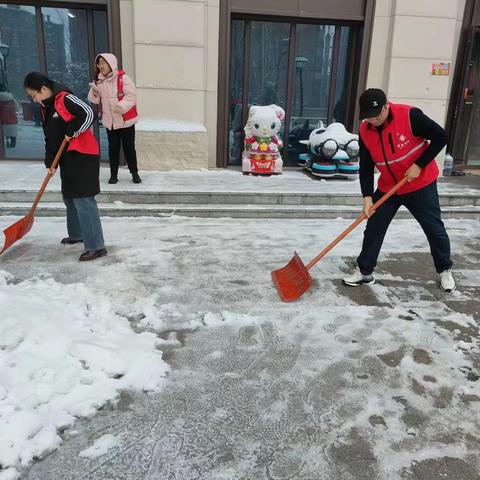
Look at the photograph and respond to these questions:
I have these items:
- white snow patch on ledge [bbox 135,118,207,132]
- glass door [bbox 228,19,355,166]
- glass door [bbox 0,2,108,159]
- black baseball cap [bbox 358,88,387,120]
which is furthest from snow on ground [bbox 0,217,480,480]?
glass door [bbox 228,19,355,166]

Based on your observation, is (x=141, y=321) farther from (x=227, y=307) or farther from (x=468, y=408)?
(x=468, y=408)

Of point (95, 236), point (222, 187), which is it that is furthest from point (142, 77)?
point (95, 236)

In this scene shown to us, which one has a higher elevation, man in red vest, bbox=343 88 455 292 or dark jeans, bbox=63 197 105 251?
man in red vest, bbox=343 88 455 292

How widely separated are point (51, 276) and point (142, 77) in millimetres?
4449

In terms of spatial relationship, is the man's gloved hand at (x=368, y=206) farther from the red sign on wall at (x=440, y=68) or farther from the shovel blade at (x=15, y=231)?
the red sign on wall at (x=440, y=68)

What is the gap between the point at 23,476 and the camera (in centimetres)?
206

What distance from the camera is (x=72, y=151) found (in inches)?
165

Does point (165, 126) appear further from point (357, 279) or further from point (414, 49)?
point (357, 279)

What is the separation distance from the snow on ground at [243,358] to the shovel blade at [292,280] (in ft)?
0.28

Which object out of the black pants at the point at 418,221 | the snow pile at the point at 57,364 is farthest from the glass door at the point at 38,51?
the black pants at the point at 418,221

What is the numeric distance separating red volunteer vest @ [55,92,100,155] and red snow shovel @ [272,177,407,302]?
6.40 feet

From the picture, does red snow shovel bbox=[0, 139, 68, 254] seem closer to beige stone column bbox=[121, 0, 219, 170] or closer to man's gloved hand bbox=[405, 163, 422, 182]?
man's gloved hand bbox=[405, 163, 422, 182]

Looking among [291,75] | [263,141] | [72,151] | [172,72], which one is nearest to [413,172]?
[72,151]

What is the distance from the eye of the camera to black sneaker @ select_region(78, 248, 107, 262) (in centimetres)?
447
